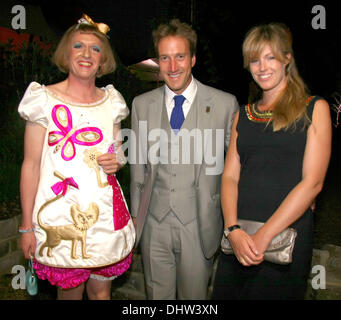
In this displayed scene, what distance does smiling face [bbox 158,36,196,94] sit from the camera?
6.90 feet

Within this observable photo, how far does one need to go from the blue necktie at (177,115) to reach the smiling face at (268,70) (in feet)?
1.79

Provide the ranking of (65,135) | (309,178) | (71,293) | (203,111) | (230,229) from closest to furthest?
(309,178) < (230,229) < (65,135) < (71,293) < (203,111)

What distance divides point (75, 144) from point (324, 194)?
4.60 metres

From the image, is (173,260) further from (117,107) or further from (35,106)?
(35,106)

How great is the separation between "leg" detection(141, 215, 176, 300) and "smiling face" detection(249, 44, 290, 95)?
41.9 inches

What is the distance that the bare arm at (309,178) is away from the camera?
1641mm

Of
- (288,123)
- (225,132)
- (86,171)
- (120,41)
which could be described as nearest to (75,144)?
(86,171)

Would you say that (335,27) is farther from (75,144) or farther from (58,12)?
(75,144)

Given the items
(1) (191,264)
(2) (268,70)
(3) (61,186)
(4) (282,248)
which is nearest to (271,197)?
(4) (282,248)

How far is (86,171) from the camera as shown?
75.2 inches

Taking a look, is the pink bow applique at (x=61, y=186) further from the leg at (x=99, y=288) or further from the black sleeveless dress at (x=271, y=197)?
the black sleeveless dress at (x=271, y=197)

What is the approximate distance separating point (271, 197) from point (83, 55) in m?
1.27

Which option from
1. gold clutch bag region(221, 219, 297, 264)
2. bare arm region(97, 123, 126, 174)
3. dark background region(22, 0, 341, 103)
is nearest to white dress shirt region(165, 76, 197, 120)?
bare arm region(97, 123, 126, 174)

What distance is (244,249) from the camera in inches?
67.0
